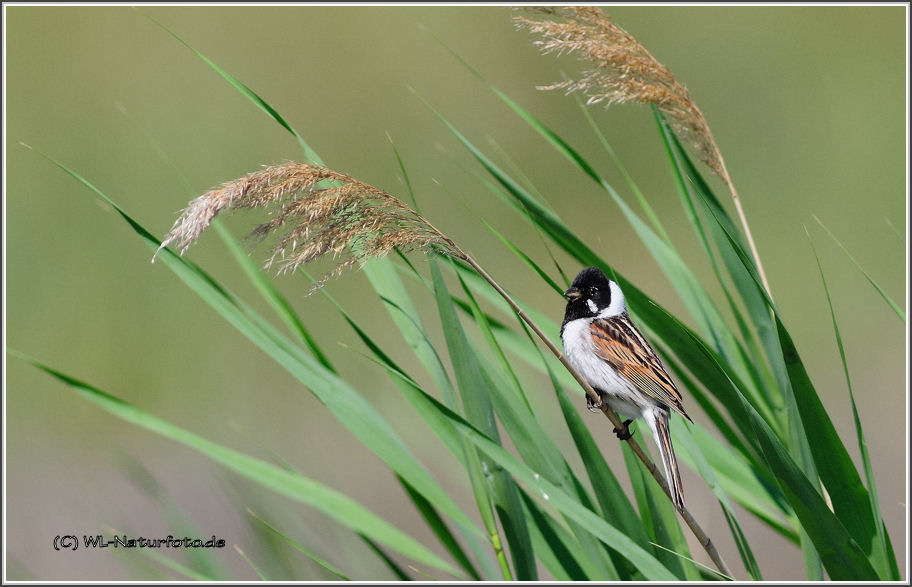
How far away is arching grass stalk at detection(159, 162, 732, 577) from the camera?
169 centimetres

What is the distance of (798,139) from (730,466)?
5.41 m

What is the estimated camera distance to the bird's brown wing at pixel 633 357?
239 centimetres

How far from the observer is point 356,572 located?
2.50m

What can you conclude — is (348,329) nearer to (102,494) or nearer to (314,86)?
(102,494)

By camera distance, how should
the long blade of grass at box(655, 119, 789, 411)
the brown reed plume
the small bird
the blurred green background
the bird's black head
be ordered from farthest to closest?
1. the blurred green background
2. the bird's black head
3. the small bird
4. the brown reed plume
5. the long blade of grass at box(655, 119, 789, 411)

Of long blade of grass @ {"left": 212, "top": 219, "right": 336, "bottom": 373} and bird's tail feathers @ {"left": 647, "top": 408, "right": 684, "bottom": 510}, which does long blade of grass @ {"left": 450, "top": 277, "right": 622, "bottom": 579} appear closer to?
bird's tail feathers @ {"left": 647, "top": 408, "right": 684, "bottom": 510}

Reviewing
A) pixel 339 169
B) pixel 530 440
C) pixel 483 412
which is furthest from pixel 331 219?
pixel 339 169

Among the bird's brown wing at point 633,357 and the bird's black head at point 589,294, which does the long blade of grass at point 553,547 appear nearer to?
the bird's brown wing at point 633,357

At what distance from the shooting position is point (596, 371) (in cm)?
249

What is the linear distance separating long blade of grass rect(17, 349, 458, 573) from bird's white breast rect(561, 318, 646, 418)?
75cm

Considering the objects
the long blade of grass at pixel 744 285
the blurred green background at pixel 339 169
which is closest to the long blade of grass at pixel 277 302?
the long blade of grass at pixel 744 285

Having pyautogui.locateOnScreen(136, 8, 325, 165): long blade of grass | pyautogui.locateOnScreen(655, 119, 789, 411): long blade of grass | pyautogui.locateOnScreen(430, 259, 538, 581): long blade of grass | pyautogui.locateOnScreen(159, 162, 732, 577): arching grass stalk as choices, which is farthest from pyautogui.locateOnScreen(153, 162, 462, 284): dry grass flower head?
pyautogui.locateOnScreen(655, 119, 789, 411): long blade of grass

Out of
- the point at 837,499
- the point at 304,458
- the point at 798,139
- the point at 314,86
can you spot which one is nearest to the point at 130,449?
the point at 304,458

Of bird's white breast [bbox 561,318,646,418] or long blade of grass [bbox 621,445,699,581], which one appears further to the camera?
bird's white breast [bbox 561,318,646,418]
